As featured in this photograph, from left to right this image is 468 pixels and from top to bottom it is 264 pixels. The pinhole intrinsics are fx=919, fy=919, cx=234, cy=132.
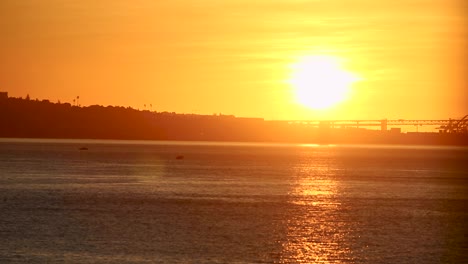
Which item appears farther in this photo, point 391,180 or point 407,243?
point 391,180

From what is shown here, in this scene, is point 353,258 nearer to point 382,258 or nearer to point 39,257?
point 382,258

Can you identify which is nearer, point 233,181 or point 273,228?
point 273,228

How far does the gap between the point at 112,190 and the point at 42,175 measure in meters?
22.9

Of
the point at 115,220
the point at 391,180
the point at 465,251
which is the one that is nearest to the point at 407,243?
the point at 465,251

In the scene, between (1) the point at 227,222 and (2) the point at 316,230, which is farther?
(1) the point at 227,222

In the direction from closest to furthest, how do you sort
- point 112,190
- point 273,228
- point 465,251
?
point 465,251, point 273,228, point 112,190

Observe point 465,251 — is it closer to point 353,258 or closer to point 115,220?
point 353,258

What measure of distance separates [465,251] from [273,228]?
10767 mm

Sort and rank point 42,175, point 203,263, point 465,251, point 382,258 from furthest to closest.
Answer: point 42,175, point 465,251, point 382,258, point 203,263

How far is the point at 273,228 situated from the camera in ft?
156

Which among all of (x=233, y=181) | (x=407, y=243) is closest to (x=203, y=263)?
(x=407, y=243)

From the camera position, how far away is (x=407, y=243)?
1677 inches

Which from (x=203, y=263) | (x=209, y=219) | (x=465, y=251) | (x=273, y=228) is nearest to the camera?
(x=203, y=263)

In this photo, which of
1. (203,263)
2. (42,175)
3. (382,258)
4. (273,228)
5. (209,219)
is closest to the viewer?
(203,263)
